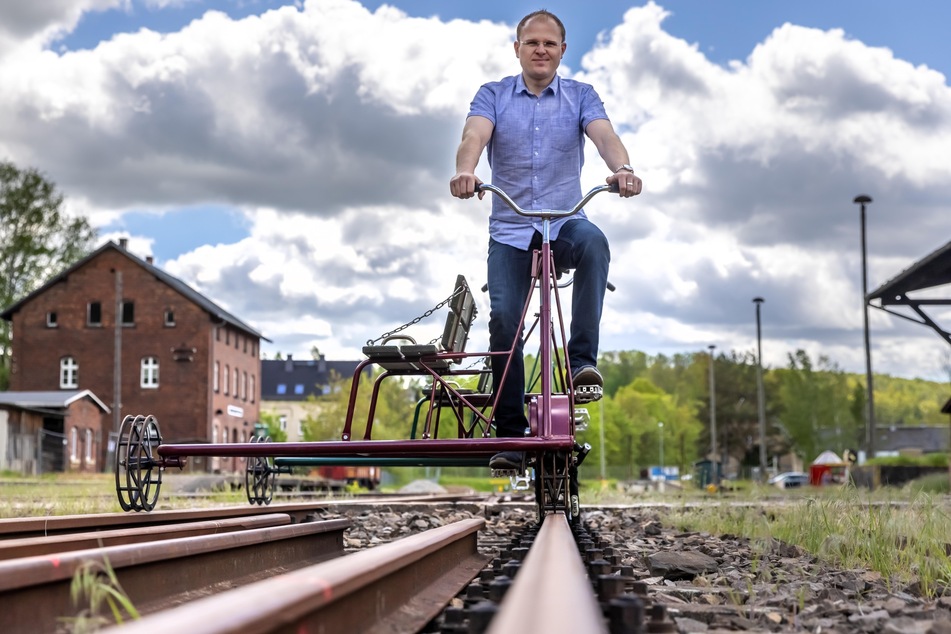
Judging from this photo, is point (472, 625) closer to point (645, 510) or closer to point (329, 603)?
point (329, 603)

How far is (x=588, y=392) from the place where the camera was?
555 cm

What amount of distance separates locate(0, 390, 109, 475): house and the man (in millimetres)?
42471

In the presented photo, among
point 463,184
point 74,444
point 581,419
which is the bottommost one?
point 74,444

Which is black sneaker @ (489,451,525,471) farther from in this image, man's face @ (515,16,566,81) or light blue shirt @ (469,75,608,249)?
man's face @ (515,16,566,81)

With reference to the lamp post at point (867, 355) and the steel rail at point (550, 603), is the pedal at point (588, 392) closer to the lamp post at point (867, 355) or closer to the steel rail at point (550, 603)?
the steel rail at point (550, 603)

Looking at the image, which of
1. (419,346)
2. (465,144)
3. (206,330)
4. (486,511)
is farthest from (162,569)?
(206,330)

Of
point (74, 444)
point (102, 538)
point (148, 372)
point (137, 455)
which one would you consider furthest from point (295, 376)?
point (102, 538)

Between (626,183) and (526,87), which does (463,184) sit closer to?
(626,183)

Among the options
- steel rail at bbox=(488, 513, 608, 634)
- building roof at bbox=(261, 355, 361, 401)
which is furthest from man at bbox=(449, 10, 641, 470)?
building roof at bbox=(261, 355, 361, 401)

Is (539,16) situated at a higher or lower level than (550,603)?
higher

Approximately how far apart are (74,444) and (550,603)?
57.1m

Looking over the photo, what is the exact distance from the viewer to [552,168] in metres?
6.01

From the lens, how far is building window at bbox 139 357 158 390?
63500mm

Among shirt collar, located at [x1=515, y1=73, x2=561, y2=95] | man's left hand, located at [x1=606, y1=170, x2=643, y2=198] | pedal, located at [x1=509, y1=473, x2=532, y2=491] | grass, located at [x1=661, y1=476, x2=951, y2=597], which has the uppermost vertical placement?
shirt collar, located at [x1=515, y1=73, x2=561, y2=95]
